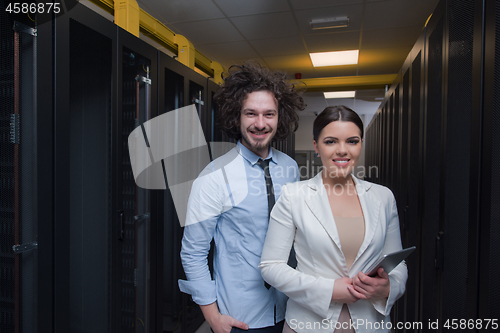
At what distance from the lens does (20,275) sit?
1097mm

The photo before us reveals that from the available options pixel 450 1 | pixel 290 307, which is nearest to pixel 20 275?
pixel 290 307

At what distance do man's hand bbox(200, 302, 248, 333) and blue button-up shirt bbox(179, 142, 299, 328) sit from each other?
0.8 inches

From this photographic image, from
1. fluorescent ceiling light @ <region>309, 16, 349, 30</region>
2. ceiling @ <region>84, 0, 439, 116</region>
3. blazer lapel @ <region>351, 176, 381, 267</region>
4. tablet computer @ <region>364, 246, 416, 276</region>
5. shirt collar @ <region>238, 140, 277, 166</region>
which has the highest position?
ceiling @ <region>84, 0, 439, 116</region>

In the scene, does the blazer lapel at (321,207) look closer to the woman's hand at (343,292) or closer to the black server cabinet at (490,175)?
the woman's hand at (343,292)

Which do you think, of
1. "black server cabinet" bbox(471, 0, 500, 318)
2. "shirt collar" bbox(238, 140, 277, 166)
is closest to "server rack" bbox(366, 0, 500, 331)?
"black server cabinet" bbox(471, 0, 500, 318)

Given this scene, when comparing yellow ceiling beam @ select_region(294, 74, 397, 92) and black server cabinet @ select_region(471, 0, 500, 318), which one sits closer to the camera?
black server cabinet @ select_region(471, 0, 500, 318)

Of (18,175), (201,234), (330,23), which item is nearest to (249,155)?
(201,234)

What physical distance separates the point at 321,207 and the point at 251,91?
0.54 metres

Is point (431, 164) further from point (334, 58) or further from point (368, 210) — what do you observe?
point (334, 58)

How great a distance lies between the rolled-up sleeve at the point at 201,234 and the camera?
1.16 metres

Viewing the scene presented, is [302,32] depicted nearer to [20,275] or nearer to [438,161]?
[438,161]

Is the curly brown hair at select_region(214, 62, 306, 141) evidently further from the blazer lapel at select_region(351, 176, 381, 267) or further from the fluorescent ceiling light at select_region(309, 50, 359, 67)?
the fluorescent ceiling light at select_region(309, 50, 359, 67)

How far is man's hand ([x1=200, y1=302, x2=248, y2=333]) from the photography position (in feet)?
3.71

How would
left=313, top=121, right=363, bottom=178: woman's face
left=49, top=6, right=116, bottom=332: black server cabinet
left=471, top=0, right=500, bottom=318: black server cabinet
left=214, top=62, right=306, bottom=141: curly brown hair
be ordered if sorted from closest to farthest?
left=471, top=0, right=500, bottom=318: black server cabinet < left=313, top=121, right=363, bottom=178: woman's face < left=214, top=62, right=306, bottom=141: curly brown hair < left=49, top=6, right=116, bottom=332: black server cabinet
